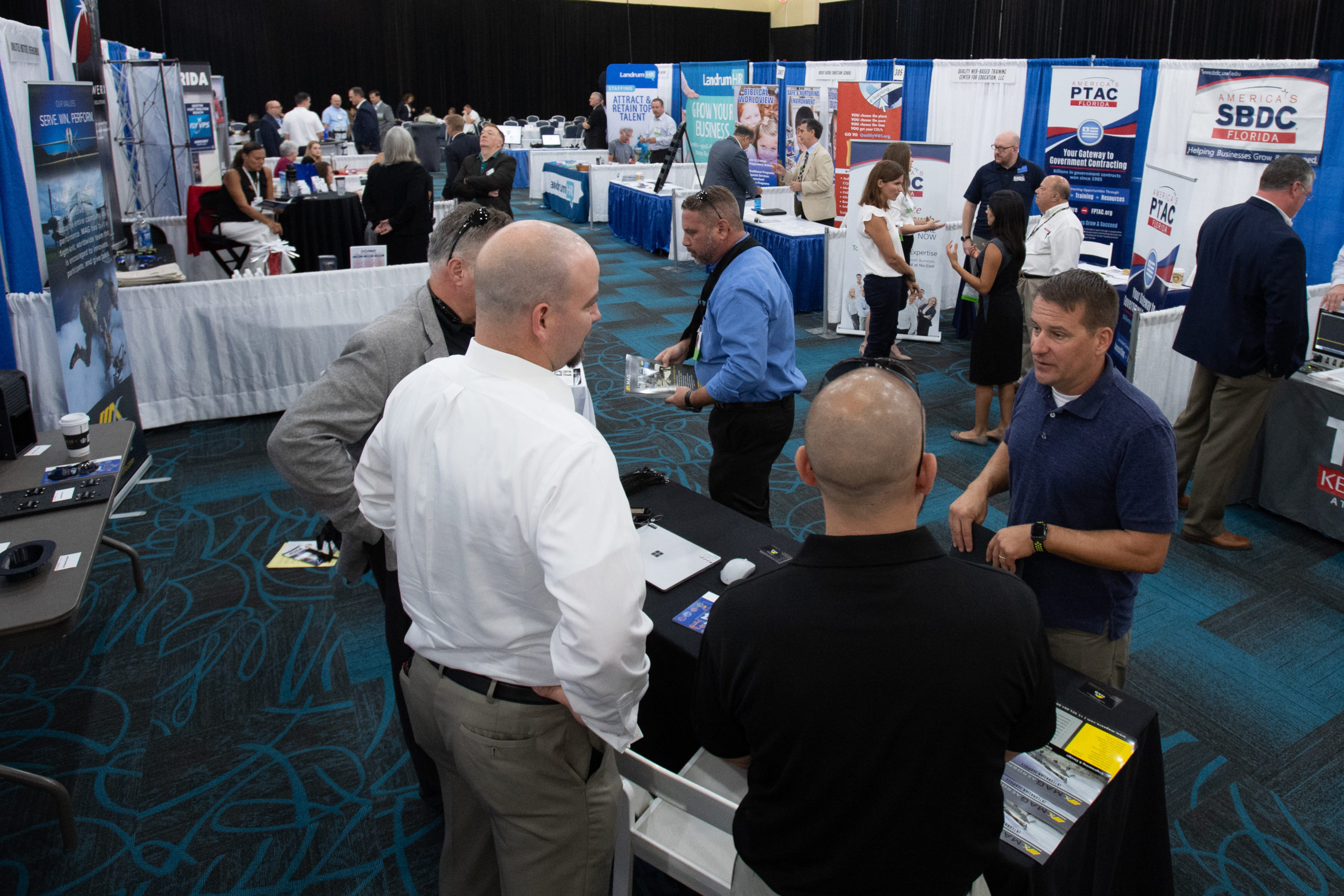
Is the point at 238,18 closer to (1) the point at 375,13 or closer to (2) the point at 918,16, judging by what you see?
(1) the point at 375,13

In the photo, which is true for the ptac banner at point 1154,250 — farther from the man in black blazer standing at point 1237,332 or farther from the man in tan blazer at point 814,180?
the man in tan blazer at point 814,180

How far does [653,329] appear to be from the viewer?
21.2ft

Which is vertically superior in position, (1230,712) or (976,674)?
(976,674)

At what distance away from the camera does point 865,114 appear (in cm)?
817

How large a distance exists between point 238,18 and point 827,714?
772 inches

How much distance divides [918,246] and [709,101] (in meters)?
6.19

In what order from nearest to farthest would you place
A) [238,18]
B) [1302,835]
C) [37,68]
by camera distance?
1. [1302,835]
2. [37,68]
3. [238,18]

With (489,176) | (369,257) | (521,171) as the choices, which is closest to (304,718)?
(369,257)

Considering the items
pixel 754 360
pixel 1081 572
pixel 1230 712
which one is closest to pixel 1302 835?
pixel 1230 712

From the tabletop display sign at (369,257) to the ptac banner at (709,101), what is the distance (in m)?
6.46

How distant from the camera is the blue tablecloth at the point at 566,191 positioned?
1080cm

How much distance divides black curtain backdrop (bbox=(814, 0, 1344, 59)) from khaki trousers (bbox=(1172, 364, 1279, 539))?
338 inches

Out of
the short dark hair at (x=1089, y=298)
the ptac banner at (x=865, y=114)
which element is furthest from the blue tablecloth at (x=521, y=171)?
the short dark hair at (x=1089, y=298)

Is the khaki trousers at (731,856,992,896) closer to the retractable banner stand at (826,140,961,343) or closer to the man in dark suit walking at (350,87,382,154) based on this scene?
the retractable banner stand at (826,140,961,343)
